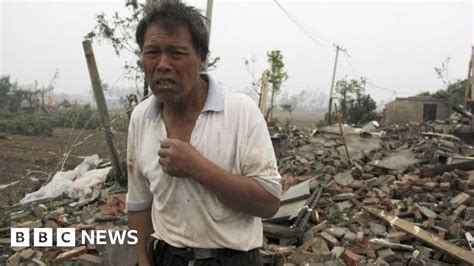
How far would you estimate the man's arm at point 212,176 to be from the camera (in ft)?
4.29

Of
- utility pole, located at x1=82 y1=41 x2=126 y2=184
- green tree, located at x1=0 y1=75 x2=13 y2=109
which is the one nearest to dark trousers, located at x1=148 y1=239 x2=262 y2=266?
utility pole, located at x1=82 y1=41 x2=126 y2=184

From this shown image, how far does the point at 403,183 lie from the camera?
24.9ft

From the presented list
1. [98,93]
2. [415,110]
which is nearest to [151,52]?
[98,93]

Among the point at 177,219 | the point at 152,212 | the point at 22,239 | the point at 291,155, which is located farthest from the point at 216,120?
the point at 291,155

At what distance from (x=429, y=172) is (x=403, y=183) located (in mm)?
963

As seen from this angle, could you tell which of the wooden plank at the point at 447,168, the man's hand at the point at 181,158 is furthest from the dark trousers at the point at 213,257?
the wooden plank at the point at 447,168

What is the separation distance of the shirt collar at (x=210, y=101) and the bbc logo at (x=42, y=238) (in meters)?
3.35

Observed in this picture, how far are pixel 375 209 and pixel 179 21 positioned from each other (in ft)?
18.1

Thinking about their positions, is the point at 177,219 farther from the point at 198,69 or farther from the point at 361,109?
the point at 361,109

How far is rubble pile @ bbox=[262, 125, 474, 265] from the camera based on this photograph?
15.4 ft

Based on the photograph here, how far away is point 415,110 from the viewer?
2284 cm

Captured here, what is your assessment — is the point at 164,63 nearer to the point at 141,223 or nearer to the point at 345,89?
the point at 141,223

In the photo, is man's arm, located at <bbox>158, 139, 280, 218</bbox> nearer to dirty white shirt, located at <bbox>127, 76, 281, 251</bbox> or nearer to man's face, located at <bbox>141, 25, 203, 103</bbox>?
dirty white shirt, located at <bbox>127, 76, 281, 251</bbox>

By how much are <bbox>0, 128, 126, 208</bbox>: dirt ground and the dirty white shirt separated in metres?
5.39
